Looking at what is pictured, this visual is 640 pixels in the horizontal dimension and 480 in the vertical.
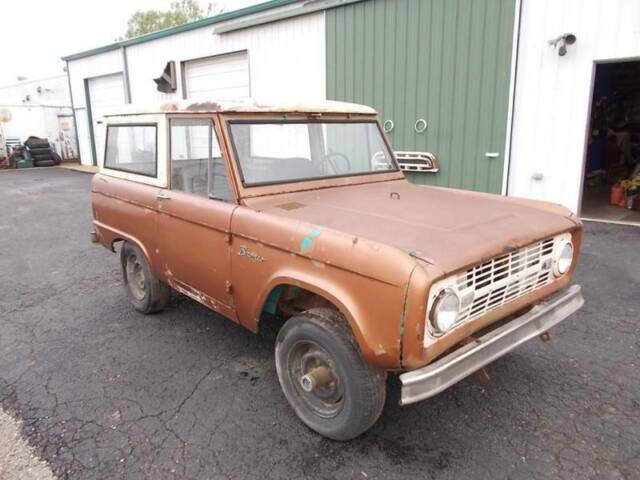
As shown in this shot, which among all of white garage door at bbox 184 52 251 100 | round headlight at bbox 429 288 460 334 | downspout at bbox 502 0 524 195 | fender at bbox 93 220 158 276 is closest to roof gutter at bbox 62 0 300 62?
white garage door at bbox 184 52 251 100

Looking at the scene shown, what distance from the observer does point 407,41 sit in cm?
820

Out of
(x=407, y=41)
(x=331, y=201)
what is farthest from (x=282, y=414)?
(x=407, y=41)

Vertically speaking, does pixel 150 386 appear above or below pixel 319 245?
below

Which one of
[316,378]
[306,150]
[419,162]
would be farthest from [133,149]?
[419,162]

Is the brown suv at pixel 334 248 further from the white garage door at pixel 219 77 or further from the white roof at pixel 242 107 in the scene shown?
the white garage door at pixel 219 77

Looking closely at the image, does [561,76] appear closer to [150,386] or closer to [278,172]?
[278,172]

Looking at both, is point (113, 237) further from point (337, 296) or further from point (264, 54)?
point (264, 54)

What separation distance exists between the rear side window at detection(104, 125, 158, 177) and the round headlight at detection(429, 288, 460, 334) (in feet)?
8.33

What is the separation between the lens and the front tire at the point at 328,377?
2453 mm

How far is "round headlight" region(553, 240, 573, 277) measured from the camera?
9.58 feet

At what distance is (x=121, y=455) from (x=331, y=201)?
192 centimetres

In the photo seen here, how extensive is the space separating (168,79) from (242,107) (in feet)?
36.0

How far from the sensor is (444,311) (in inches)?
87.5

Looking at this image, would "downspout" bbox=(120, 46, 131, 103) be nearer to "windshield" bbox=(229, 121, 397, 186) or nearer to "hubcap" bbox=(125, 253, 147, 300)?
"hubcap" bbox=(125, 253, 147, 300)
